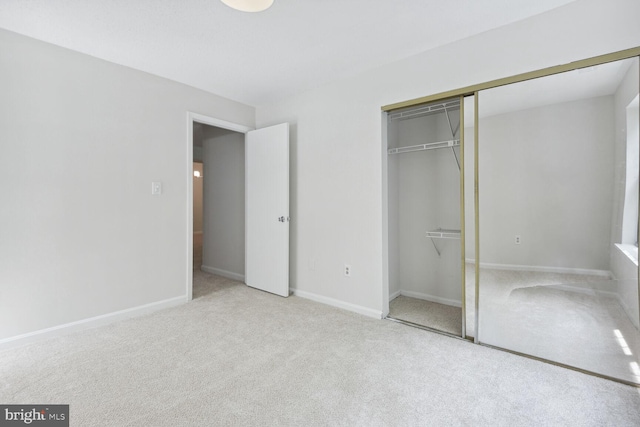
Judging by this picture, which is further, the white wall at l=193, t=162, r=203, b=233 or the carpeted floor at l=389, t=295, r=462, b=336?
the white wall at l=193, t=162, r=203, b=233

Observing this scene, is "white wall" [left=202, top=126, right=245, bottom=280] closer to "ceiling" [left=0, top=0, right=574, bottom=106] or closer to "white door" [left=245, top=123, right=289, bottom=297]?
"white door" [left=245, top=123, right=289, bottom=297]

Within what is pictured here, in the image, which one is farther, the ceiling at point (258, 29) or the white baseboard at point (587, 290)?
the ceiling at point (258, 29)

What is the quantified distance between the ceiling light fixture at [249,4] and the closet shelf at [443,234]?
91.6 inches

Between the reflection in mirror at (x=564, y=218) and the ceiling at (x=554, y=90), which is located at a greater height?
the ceiling at (x=554, y=90)

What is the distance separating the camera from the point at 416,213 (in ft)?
10.9

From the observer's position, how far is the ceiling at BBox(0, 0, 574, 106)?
1.96 meters

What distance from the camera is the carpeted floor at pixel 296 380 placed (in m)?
1.51

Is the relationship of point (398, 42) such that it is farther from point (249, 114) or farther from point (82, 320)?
point (82, 320)

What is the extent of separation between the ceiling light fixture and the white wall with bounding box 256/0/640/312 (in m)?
1.28

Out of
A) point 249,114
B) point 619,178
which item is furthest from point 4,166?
point 619,178

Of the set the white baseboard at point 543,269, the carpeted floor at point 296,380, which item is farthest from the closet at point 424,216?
the carpeted floor at point 296,380

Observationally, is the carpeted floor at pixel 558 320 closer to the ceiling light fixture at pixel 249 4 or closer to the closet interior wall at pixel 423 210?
the closet interior wall at pixel 423 210

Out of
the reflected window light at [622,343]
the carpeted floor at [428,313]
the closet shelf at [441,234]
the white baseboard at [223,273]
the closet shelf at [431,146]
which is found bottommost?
the carpeted floor at [428,313]

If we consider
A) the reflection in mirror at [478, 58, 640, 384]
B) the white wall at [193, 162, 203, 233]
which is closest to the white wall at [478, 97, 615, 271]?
the reflection in mirror at [478, 58, 640, 384]
